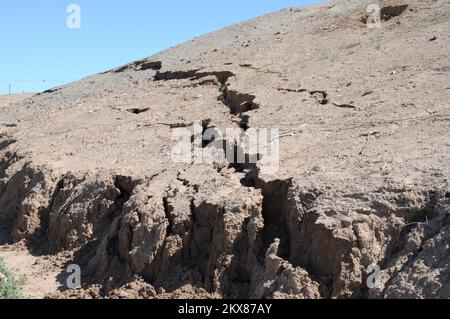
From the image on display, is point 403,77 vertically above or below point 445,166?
above

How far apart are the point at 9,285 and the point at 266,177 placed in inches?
96.7

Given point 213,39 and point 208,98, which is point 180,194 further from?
point 213,39

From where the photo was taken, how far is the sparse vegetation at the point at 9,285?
565 centimetres

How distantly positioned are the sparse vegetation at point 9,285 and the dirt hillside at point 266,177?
1.62 ft

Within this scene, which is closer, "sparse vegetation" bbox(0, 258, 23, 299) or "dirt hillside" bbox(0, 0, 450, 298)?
"dirt hillside" bbox(0, 0, 450, 298)

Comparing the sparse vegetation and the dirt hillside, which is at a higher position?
the dirt hillside

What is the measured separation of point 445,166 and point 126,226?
2.83 m

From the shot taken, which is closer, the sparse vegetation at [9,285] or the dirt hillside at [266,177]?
the dirt hillside at [266,177]

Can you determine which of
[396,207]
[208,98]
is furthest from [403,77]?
[396,207]

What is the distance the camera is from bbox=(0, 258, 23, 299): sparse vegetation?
5.65 m

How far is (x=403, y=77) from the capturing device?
308 inches

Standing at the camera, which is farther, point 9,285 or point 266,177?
point 9,285

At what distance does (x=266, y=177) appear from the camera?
5723mm

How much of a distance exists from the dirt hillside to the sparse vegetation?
49 cm
